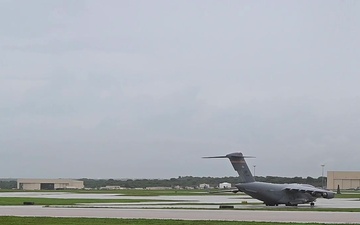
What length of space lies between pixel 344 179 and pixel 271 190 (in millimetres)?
108175

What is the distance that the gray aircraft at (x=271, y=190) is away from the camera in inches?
2721

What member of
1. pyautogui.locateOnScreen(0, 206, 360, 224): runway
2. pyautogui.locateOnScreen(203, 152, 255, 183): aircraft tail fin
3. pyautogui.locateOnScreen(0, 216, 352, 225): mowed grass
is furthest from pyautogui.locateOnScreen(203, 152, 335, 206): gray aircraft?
pyautogui.locateOnScreen(0, 216, 352, 225): mowed grass

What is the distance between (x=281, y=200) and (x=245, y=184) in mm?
3985

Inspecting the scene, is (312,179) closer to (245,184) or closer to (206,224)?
(245,184)

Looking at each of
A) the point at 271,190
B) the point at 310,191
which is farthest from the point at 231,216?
the point at 310,191

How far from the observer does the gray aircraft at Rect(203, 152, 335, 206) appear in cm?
6912

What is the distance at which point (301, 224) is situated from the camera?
126 feet

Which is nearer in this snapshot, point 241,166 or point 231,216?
point 231,216

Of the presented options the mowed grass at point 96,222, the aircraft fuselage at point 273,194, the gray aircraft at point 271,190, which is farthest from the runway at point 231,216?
the gray aircraft at point 271,190

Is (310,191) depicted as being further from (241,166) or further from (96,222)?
(96,222)

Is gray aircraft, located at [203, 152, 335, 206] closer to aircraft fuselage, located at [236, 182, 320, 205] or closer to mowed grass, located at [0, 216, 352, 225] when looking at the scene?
aircraft fuselage, located at [236, 182, 320, 205]

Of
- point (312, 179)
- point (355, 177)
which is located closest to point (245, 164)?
point (312, 179)

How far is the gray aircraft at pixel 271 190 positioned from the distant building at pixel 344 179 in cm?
10143

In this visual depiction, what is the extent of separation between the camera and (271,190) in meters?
69.2
